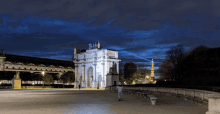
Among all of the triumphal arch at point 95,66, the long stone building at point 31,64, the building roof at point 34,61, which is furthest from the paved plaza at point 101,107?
the building roof at point 34,61

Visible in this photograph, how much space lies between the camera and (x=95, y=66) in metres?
110

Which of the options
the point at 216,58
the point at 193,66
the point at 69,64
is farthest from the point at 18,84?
the point at 69,64

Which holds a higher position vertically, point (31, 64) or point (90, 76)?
point (31, 64)

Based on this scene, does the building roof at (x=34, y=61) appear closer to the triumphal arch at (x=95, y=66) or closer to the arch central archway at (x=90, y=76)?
the triumphal arch at (x=95, y=66)

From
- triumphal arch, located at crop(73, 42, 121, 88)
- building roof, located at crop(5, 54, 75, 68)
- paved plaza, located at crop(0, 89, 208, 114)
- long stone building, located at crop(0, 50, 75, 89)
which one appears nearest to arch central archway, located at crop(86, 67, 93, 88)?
triumphal arch, located at crop(73, 42, 121, 88)

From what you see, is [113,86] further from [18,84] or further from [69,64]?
[69,64]

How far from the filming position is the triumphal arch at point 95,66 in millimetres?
106062

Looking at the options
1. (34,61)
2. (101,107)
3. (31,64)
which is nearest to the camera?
(101,107)

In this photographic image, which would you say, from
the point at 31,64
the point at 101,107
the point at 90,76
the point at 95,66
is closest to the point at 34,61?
the point at 31,64

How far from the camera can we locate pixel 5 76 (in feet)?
395

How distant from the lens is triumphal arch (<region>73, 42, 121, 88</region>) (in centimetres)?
10606

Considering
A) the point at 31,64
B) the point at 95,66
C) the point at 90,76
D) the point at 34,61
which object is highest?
the point at 34,61

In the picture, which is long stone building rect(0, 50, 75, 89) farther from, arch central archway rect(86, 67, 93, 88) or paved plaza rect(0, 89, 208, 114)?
paved plaza rect(0, 89, 208, 114)

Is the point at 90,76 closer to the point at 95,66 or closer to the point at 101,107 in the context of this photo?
the point at 95,66
